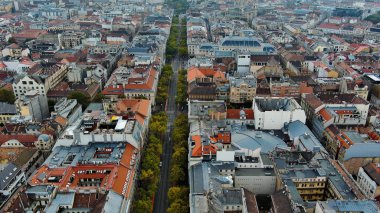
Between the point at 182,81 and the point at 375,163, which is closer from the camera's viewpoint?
the point at 375,163

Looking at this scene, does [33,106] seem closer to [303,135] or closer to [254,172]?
[254,172]

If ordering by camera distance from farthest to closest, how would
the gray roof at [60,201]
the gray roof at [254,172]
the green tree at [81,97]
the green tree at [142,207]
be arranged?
the green tree at [81,97]
the gray roof at [254,172]
the green tree at [142,207]
the gray roof at [60,201]

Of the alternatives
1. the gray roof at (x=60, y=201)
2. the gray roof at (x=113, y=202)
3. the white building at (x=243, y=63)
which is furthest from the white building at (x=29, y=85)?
the white building at (x=243, y=63)

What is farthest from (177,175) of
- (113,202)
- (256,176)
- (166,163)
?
(113,202)

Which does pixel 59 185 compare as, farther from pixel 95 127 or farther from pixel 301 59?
pixel 301 59

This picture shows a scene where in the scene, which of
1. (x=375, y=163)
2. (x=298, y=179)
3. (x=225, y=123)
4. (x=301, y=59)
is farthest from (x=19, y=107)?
(x=301, y=59)

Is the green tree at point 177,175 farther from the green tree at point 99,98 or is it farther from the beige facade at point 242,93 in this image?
the green tree at point 99,98

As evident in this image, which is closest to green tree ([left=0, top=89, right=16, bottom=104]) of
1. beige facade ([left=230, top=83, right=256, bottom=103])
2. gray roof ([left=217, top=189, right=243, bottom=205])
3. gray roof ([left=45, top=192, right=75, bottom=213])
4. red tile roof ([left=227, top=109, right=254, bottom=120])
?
gray roof ([left=45, top=192, right=75, bottom=213])
